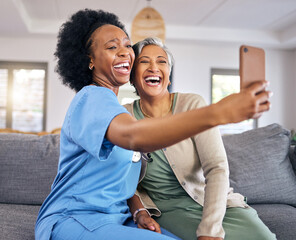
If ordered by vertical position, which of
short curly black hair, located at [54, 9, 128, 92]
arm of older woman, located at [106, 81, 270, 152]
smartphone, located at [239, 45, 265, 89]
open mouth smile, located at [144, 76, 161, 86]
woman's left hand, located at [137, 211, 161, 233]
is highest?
short curly black hair, located at [54, 9, 128, 92]

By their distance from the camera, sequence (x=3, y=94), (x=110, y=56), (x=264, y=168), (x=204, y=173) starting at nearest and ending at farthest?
(x=110, y=56), (x=204, y=173), (x=264, y=168), (x=3, y=94)

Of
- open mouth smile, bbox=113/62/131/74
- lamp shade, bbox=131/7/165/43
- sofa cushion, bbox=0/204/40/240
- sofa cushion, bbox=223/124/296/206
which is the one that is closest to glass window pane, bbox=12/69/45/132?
lamp shade, bbox=131/7/165/43

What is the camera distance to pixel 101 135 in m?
0.85

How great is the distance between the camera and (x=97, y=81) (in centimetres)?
124

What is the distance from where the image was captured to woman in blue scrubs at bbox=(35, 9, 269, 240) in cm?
74

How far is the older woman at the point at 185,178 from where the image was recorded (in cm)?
124

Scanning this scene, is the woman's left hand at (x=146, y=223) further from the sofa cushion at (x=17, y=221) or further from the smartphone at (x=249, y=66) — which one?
the smartphone at (x=249, y=66)

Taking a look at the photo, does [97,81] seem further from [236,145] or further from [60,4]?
[60,4]

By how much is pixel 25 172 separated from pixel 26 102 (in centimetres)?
549

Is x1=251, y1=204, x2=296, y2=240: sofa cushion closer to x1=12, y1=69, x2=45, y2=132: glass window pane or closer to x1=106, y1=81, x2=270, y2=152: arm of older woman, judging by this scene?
x1=106, y1=81, x2=270, y2=152: arm of older woman

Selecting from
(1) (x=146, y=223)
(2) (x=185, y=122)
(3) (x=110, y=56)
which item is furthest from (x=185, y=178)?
(2) (x=185, y=122)

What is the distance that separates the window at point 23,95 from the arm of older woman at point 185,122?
639 centimetres

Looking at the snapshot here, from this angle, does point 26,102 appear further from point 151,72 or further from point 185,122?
point 185,122

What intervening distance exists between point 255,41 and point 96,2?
329cm
